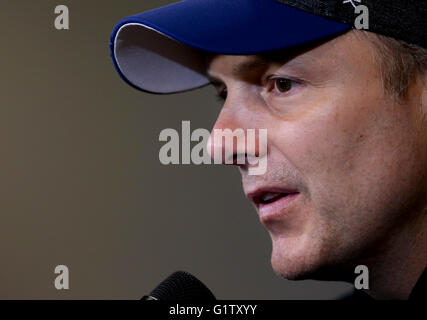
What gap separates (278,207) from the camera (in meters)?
0.70

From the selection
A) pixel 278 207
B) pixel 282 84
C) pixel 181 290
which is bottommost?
pixel 181 290

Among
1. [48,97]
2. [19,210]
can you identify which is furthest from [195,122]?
[19,210]

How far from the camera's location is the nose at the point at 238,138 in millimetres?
702

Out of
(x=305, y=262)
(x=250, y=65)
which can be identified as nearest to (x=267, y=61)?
(x=250, y=65)

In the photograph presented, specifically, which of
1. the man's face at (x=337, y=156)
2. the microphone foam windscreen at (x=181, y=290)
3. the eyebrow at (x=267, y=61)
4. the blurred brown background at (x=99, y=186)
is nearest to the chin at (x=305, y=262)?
the man's face at (x=337, y=156)

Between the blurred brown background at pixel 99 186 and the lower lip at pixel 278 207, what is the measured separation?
1.20 m

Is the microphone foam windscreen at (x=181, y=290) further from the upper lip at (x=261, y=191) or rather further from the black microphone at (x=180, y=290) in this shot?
the upper lip at (x=261, y=191)

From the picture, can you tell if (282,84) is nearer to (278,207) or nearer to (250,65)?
(250,65)

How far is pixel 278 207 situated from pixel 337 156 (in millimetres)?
106

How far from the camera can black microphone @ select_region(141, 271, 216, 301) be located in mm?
722

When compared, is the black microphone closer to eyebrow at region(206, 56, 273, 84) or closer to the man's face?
the man's face

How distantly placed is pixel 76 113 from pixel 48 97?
0.36 feet

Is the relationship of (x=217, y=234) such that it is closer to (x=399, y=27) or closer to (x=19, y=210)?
(x=19, y=210)

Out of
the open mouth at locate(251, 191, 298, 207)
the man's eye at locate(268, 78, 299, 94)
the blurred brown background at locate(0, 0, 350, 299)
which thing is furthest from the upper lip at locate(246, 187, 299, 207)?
the blurred brown background at locate(0, 0, 350, 299)
